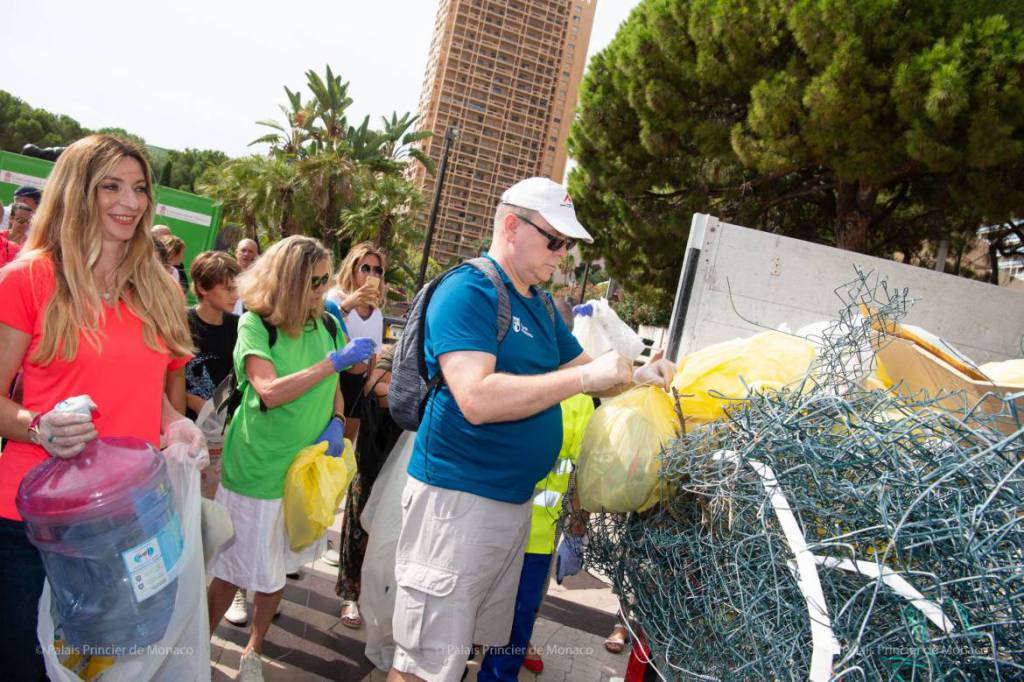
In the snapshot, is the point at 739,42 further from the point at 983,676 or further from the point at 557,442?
the point at 983,676

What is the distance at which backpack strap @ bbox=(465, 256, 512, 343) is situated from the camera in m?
2.01

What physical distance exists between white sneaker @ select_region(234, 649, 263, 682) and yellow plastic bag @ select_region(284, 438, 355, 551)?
43 centimetres

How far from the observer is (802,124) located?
10.9 metres

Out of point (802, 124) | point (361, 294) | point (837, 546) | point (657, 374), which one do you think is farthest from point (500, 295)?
point (802, 124)

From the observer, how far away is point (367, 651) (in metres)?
3.00

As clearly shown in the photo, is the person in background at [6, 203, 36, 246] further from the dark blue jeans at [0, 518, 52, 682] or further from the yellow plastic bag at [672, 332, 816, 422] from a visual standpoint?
the yellow plastic bag at [672, 332, 816, 422]

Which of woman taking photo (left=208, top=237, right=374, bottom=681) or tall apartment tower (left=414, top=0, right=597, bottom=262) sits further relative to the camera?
tall apartment tower (left=414, top=0, right=597, bottom=262)

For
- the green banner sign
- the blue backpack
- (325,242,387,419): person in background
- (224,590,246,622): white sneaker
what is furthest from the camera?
the green banner sign

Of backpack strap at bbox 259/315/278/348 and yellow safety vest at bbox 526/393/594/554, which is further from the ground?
backpack strap at bbox 259/315/278/348

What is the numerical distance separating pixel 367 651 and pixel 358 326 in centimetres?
196

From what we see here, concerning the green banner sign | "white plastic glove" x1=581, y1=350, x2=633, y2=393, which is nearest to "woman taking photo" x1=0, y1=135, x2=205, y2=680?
"white plastic glove" x1=581, y1=350, x2=633, y2=393

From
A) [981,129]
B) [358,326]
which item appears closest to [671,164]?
[981,129]

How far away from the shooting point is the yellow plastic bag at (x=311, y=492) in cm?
277

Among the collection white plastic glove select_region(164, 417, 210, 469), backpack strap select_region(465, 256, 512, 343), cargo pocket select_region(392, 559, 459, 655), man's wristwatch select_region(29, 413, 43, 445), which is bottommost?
cargo pocket select_region(392, 559, 459, 655)
